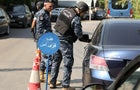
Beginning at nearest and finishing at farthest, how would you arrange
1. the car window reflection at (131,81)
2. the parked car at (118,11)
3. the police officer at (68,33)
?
the car window reflection at (131,81) → the police officer at (68,33) → the parked car at (118,11)

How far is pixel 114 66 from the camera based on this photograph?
6875mm

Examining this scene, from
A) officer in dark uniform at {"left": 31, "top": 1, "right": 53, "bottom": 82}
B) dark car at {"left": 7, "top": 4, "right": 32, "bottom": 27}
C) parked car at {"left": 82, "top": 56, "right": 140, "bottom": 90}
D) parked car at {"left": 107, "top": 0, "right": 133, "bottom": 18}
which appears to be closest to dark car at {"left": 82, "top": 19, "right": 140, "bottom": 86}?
officer in dark uniform at {"left": 31, "top": 1, "right": 53, "bottom": 82}

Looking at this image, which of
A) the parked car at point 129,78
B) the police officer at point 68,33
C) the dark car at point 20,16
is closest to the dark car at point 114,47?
the police officer at point 68,33

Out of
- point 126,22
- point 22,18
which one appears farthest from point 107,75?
point 22,18

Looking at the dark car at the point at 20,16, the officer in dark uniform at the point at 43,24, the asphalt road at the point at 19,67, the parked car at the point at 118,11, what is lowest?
the parked car at the point at 118,11

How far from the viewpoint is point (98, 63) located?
277 inches

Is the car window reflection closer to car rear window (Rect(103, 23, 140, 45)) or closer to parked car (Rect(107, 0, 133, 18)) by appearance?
car rear window (Rect(103, 23, 140, 45))

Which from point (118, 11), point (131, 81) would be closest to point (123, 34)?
point (131, 81)

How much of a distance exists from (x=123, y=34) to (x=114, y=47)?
0.68 meters

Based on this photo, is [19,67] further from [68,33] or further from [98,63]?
[98,63]

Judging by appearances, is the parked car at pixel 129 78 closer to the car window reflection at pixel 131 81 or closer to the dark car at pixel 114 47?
the car window reflection at pixel 131 81

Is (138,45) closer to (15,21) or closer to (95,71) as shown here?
(95,71)

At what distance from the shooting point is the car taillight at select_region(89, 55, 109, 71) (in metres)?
6.94

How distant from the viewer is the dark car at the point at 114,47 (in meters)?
6.85
